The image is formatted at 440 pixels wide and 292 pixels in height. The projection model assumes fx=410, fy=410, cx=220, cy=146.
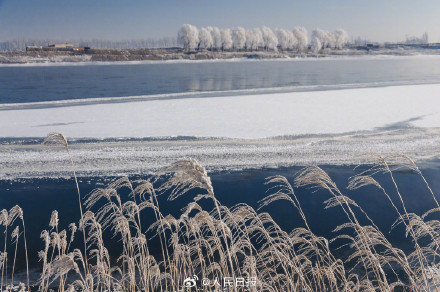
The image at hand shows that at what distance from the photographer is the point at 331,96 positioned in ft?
70.6

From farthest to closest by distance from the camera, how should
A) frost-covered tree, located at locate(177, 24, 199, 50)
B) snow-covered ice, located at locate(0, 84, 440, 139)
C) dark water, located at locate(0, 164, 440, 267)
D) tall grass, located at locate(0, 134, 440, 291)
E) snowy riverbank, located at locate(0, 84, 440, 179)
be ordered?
frost-covered tree, located at locate(177, 24, 199, 50), snow-covered ice, located at locate(0, 84, 440, 139), snowy riverbank, located at locate(0, 84, 440, 179), dark water, located at locate(0, 164, 440, 267), tall grass, located at locate(0, 134, 440, 291)

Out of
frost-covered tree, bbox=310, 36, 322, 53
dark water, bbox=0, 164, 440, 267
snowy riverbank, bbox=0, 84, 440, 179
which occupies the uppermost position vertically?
frost-covered tree, bbox=310, 36, 322, 53

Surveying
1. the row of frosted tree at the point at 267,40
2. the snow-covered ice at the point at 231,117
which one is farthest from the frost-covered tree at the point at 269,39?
the snow-covered ice at the point at 231,117

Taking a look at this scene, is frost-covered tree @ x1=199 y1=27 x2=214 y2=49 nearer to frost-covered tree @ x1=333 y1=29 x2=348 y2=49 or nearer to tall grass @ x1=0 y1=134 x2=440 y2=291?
frost-covered tree @ x1=333 y1=29 x2=348 y2=49

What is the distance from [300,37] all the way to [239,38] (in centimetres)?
1803

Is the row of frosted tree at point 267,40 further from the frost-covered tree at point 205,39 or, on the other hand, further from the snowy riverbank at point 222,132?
the snowy riverbank at point 222,132

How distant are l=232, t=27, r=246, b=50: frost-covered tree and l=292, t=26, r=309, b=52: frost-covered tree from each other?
15.5 metres

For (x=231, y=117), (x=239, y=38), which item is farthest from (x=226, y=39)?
(x=231, y=117)

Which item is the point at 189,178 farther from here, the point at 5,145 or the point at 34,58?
the point at 34,58

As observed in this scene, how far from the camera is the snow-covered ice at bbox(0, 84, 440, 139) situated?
1342cm

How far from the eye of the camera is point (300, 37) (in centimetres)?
12125

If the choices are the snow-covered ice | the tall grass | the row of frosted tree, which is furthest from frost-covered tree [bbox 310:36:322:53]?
the tall grass

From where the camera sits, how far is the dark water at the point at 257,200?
688cm

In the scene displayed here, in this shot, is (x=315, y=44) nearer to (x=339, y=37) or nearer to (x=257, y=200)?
(x=339, y=37)
